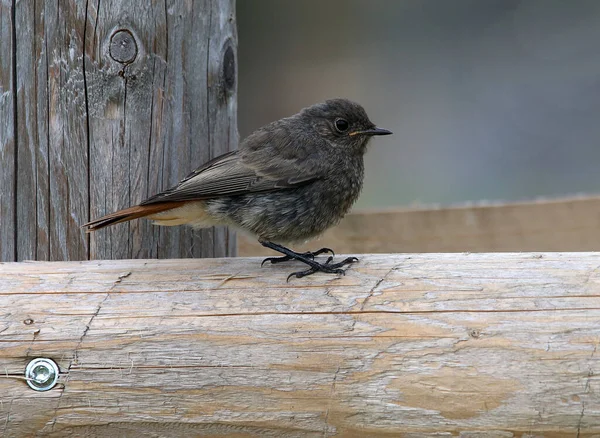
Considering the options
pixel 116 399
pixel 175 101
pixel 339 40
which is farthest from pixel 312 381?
pixel 339 40

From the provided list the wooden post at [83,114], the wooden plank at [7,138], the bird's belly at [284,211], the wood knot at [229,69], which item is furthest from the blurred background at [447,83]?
the wooden plank at [7,138]

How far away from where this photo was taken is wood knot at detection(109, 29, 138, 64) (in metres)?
3.53

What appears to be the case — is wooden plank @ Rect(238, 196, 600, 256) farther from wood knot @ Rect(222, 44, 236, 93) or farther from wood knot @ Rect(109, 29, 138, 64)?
wood knot @ Rect(109, 29, 138, 64)

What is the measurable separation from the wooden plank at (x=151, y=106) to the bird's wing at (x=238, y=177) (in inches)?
4.9

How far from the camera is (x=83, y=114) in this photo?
3.55m

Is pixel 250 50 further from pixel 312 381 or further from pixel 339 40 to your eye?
pixel 312 381

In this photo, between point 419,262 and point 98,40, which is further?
point 98,40

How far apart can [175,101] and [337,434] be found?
1.67 m

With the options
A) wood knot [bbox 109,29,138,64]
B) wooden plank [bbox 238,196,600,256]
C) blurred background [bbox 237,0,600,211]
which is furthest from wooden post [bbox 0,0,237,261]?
blurred background [bbox 237,0,600,211]

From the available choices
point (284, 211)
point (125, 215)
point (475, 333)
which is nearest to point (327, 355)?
point (475, 333)

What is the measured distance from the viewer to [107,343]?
2.91m

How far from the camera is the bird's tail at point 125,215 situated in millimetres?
3354

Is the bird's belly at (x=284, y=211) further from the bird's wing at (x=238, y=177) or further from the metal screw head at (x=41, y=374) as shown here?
the metal screw head at (x=41, y=374)

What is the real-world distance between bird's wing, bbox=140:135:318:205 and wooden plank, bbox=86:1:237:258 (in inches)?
4.9
